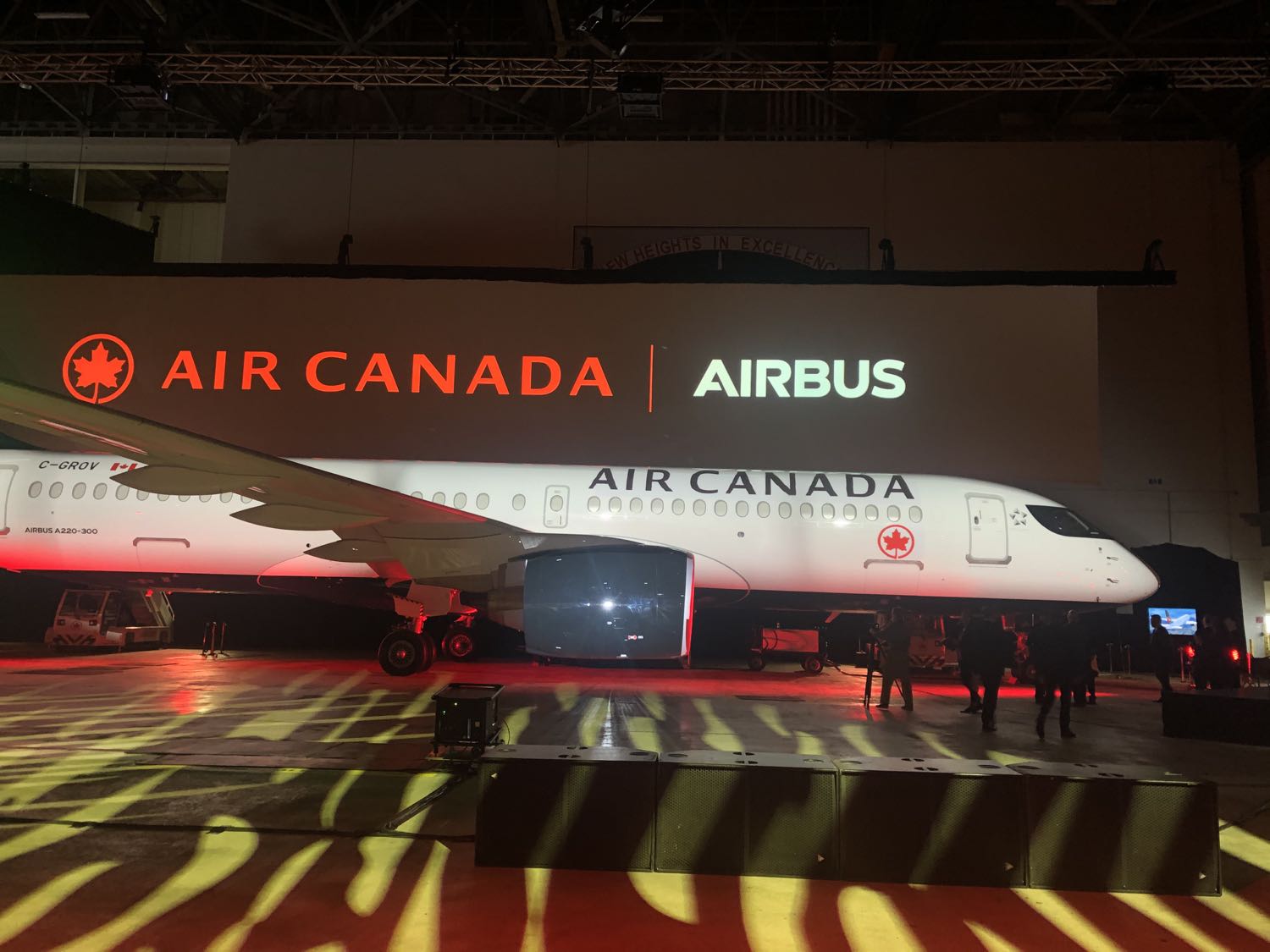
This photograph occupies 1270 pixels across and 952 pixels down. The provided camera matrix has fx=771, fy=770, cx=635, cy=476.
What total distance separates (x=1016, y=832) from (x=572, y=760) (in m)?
2.74

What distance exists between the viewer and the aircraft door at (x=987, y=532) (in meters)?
12.6

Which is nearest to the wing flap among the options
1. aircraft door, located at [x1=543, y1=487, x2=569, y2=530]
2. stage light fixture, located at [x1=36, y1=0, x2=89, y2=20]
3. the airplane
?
the airplane

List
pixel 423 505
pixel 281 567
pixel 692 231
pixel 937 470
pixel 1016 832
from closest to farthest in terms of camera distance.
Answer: pixel 1016 832
pixel 423 505
pixel 281 567
pixel 937 470
pixel 692 231

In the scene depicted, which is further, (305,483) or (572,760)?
(305,483)

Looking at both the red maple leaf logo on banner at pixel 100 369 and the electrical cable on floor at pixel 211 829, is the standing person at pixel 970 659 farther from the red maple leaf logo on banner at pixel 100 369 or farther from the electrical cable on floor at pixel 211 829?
the red maple leaf logo on banner at pixel 100 369

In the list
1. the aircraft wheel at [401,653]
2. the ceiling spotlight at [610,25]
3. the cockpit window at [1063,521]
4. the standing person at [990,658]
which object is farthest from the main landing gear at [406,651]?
the ceiling spotlight at [610,25]

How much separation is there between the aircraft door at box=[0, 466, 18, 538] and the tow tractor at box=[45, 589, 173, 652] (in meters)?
3.36

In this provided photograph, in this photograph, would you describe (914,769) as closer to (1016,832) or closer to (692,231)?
(1016,832)

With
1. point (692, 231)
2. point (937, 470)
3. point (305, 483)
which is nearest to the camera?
point (305, 483)

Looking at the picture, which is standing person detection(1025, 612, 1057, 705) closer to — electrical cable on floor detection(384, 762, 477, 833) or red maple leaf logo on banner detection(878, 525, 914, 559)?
red maple leaf logo on banner detection(878, 525, 914, 559)

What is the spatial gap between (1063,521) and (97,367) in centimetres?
1777

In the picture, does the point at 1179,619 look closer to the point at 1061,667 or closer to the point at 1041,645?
the point at 1041,645

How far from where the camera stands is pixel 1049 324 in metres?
14.8

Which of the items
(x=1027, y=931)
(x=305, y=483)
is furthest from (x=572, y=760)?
(x=305, y=483)
